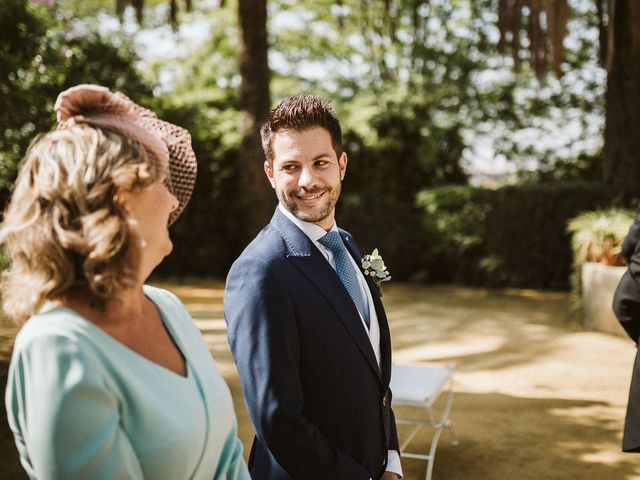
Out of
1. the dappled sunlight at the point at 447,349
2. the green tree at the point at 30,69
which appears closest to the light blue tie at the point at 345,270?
the dappled sunlight at the point at 447,349

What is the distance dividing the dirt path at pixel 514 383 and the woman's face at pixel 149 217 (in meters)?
1.96

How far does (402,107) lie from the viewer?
48.4 feet

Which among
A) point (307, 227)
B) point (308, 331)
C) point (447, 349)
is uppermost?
point (307, 227)

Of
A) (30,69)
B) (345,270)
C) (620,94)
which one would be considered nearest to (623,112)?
(620,94)

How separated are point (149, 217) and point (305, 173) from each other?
0.88m

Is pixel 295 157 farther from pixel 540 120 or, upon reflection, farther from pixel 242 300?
pixel 540 120

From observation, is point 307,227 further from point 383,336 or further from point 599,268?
point 599,268

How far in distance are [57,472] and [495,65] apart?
17.3m

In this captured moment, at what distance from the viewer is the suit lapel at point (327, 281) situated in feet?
7.08

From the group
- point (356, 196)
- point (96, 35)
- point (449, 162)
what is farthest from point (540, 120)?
point (96, 35)

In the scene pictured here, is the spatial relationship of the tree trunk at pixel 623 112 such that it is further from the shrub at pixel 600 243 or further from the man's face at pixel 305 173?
Answer: the man's face at pixel 305 173

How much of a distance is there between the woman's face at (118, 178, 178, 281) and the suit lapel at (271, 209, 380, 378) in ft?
2.21

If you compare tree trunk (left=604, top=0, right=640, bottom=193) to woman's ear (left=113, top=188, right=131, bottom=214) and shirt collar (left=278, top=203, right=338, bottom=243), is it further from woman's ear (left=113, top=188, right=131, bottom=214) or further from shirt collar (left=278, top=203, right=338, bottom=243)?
woman's ear (left=113, top=188, right=131, bottom=214)

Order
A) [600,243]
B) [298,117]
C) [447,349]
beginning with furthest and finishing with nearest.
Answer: [600,243] < [447,349] < [298,117]
